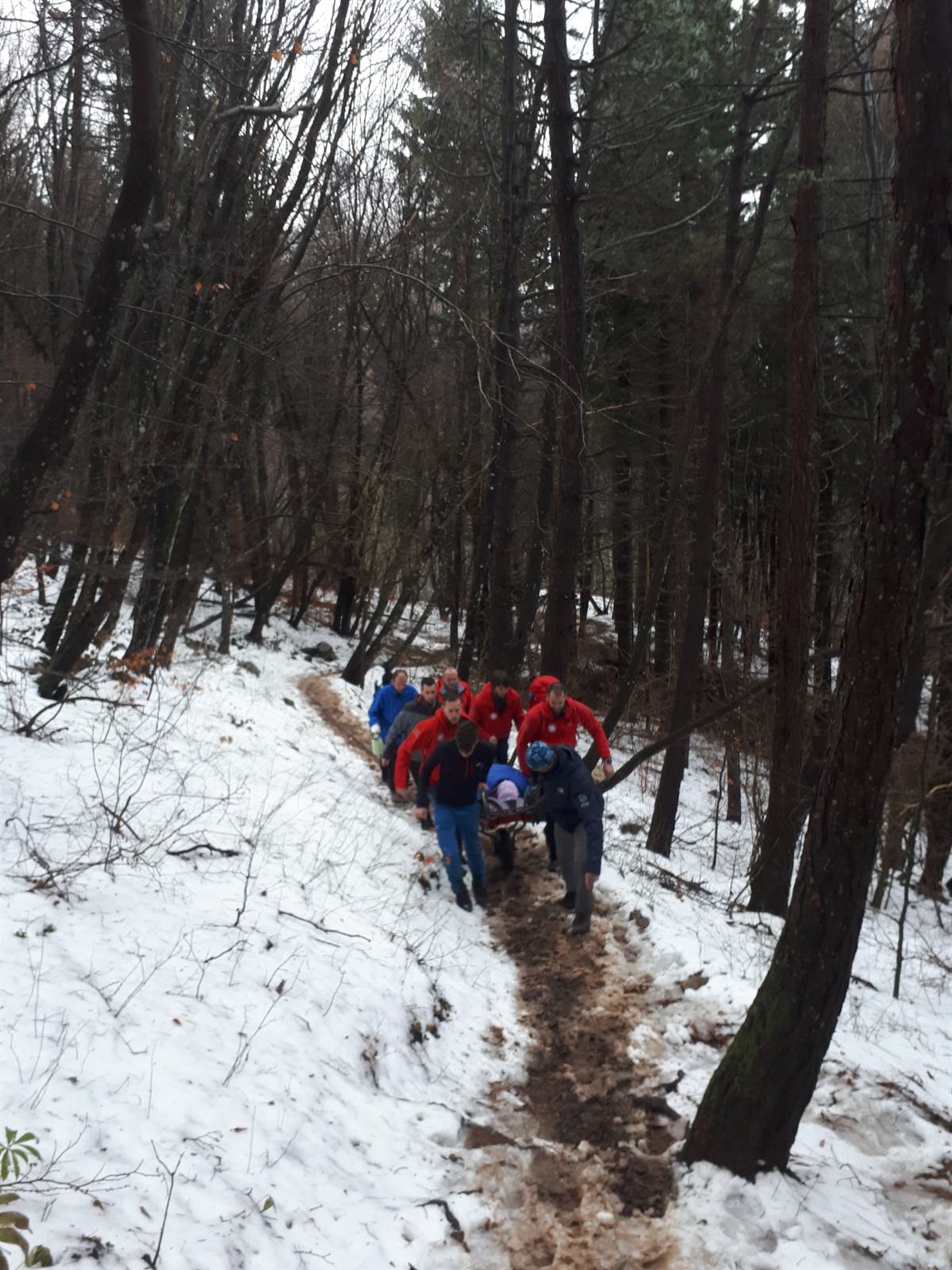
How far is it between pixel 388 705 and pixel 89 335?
22.0 ft

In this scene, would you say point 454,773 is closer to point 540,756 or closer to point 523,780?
point 540,756

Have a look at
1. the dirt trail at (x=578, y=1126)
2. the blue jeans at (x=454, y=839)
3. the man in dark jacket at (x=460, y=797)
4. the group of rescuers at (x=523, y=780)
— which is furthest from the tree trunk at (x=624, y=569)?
the dirt trail at (x=578, y=1126)

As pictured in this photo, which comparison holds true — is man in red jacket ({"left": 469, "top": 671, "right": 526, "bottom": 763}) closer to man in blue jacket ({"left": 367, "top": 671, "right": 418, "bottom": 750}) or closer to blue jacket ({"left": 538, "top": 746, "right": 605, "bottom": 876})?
man in blue jacket ({"left": 367, "top": 671, "right": 418, "bottom": 750})

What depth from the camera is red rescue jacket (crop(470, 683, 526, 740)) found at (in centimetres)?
1088

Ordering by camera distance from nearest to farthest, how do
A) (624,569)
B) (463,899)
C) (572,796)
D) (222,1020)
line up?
(222,1020) → (572,796) → (463,899) → (624,569)

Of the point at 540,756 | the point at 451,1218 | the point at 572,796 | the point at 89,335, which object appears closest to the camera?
the point at 451,1218

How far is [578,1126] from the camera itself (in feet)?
16.6

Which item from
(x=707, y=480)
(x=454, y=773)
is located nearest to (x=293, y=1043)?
(x=454, y=773)

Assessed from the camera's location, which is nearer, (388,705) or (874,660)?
(874,660)

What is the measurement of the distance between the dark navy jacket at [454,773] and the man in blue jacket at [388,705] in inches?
135

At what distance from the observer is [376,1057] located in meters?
5.10

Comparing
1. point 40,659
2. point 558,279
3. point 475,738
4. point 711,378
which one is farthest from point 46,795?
point 711,378

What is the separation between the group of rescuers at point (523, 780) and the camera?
7.80 meters

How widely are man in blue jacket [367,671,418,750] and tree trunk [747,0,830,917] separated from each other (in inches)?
189
